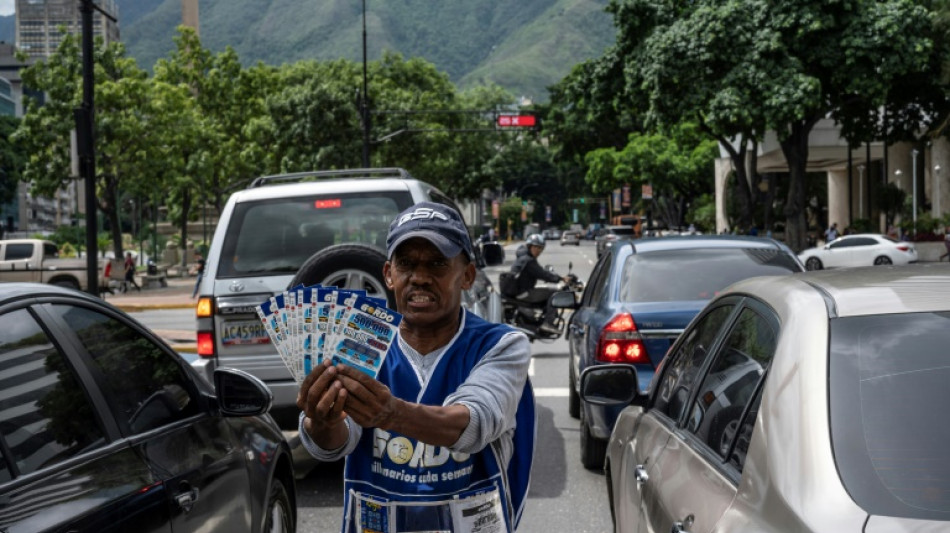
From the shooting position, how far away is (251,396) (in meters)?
4.17

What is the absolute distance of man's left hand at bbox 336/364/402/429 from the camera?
2314mm

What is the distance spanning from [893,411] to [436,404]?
1036mm

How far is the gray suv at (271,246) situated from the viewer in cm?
801

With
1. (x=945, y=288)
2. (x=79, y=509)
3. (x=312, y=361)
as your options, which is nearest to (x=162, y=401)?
(x=79, y=509)

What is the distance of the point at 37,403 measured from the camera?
10.5 ft

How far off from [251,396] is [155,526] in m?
0.89

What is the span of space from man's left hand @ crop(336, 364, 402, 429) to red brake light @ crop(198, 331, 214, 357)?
19.3 ft

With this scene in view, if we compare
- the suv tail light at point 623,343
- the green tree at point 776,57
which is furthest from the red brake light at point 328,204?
the green tree at point 776,57

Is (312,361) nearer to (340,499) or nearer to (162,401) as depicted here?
(162,401)

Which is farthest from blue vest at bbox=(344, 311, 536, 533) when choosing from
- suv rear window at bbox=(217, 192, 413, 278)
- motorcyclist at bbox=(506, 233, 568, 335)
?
motorcyclist at bbox=(506, 233, 568, 335)

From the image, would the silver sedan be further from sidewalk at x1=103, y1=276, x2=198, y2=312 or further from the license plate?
sidewalk at x1=103, y1=276, x2=198, y2=312

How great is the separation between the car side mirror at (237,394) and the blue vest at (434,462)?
1.34 m

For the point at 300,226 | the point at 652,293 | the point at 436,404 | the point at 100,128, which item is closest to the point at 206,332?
the point at 300,226

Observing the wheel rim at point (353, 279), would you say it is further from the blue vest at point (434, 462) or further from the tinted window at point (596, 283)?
the blue vest at point (434, 462)
